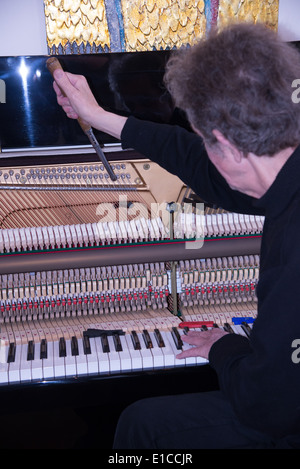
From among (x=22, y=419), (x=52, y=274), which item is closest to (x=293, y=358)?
(x=52, y=274)

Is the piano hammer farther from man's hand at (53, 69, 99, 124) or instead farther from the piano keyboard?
the piano keyboard

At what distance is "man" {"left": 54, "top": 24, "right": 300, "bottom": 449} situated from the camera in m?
1.24

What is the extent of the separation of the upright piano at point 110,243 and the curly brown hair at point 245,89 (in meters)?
0.91

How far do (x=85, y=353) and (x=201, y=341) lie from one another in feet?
1.66

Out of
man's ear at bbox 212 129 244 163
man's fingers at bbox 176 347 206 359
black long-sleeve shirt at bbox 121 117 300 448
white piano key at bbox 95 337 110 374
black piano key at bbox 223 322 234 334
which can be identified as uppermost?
man's ear at bbox 212 129 244 163

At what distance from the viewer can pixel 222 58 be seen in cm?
130

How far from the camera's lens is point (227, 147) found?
1.37 meters

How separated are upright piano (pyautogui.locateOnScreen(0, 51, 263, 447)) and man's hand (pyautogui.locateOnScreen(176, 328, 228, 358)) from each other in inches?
7.1

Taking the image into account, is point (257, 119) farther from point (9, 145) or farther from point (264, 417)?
point (9, 145)

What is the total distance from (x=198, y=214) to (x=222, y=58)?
107cm

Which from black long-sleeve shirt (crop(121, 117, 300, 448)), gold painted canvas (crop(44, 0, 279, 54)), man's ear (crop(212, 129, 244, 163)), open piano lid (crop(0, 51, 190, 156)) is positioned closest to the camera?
black long-sleeve shirt (crop(121, 117, 300, 448))

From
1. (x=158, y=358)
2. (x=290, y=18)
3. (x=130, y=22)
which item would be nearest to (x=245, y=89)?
(x=158, y=358)

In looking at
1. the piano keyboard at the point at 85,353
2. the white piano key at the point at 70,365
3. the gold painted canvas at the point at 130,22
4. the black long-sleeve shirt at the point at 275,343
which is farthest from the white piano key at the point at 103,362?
the gold painted canvas at the point at 130,22

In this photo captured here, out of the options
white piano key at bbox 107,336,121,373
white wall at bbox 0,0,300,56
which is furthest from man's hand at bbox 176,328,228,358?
white wall at bbox 0,0,300,56
